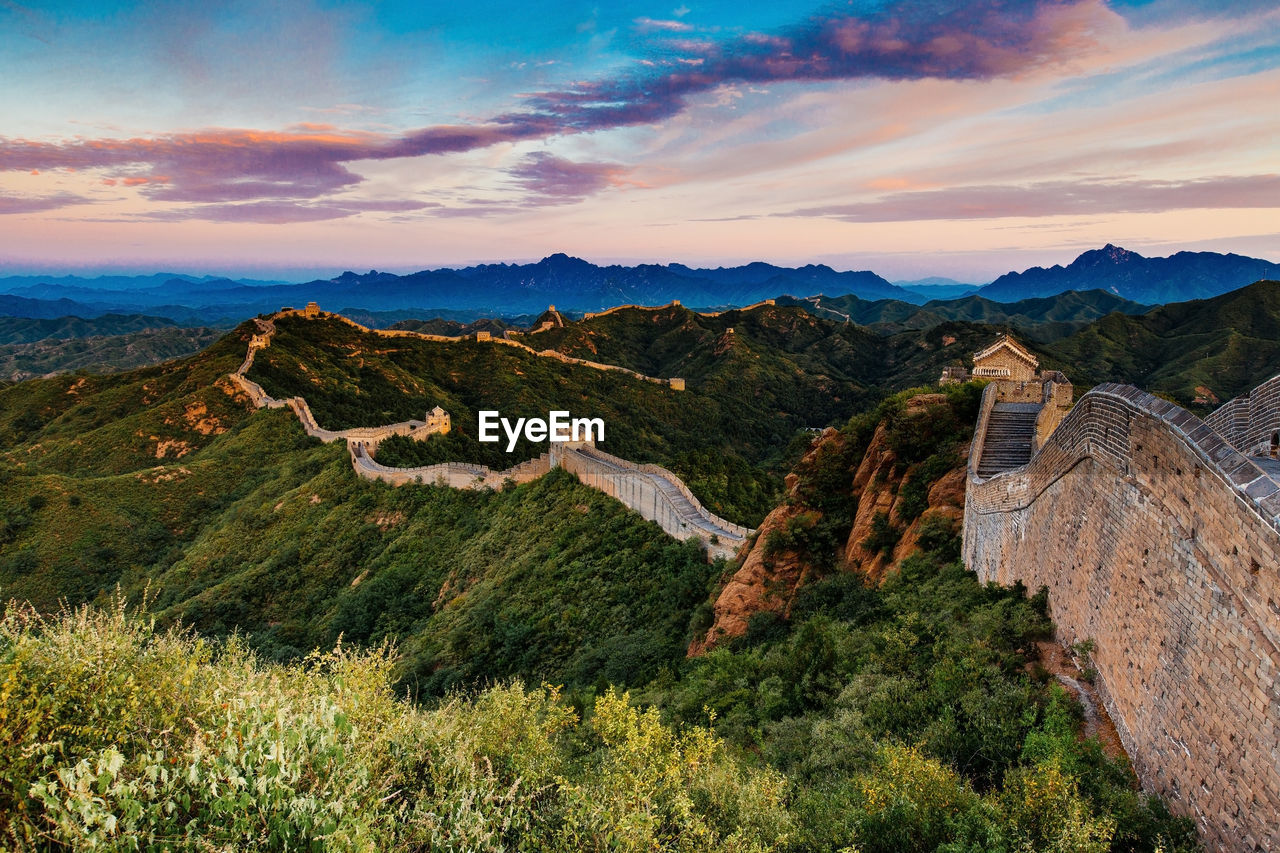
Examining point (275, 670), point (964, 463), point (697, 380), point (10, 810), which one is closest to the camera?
point (10, 810)

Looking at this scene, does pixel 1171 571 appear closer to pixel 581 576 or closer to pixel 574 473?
pixel 581 576

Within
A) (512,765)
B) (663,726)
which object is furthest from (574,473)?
(512,765)

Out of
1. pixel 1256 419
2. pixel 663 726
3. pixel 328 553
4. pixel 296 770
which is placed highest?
pixel 1256 419

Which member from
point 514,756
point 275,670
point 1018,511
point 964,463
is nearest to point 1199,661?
point 1018,511

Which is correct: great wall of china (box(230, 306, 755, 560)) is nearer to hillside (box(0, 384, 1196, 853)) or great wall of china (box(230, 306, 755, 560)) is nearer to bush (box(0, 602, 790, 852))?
hillside (box(0, 384, 1196, 853))

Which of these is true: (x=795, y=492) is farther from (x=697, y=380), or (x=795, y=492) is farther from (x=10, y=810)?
(x=697, y=380)

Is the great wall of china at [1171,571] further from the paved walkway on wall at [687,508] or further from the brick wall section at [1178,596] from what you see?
the paved walkway on wall at [687,508]

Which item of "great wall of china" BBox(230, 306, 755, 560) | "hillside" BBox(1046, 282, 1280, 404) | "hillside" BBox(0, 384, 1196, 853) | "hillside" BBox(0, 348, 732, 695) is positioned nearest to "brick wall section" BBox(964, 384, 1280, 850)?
"hillside" BBox(0, 384, 1196, 853)
